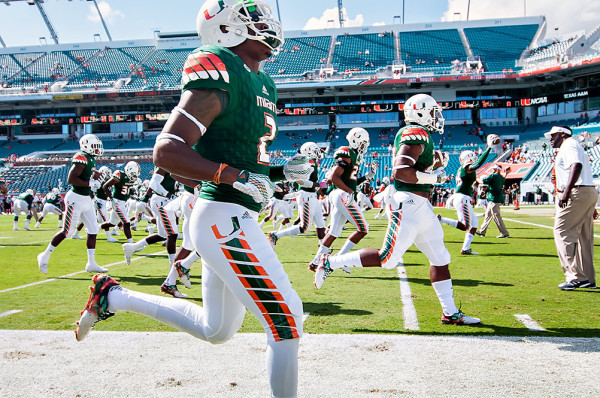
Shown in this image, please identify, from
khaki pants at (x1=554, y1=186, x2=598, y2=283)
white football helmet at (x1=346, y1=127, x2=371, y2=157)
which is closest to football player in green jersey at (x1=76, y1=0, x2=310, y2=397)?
khaki pants at (x1=554, y1=186, x2=598, y2=283)

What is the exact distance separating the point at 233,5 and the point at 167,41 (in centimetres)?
6178

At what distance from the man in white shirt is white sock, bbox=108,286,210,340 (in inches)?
209

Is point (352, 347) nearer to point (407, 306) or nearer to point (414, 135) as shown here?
point (407, 306)

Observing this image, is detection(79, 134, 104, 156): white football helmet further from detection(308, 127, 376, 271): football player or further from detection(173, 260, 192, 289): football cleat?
detection(308, 127, 376, 271): football player

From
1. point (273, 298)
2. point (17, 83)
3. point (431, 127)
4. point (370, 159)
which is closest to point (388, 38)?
point (370, 159)

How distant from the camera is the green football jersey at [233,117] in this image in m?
2.55

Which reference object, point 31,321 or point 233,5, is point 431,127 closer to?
point 233,5

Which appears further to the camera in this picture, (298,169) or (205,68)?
(298,169)

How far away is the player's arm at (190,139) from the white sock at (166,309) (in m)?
0.92

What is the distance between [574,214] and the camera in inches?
268

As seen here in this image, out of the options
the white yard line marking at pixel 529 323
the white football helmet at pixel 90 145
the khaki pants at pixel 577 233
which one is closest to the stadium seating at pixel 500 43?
the khaki pants at pixel 577 233

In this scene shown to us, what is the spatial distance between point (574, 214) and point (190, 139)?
5924 mm

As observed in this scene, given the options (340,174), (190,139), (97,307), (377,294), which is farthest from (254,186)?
(340,174)

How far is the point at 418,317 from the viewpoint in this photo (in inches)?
209
